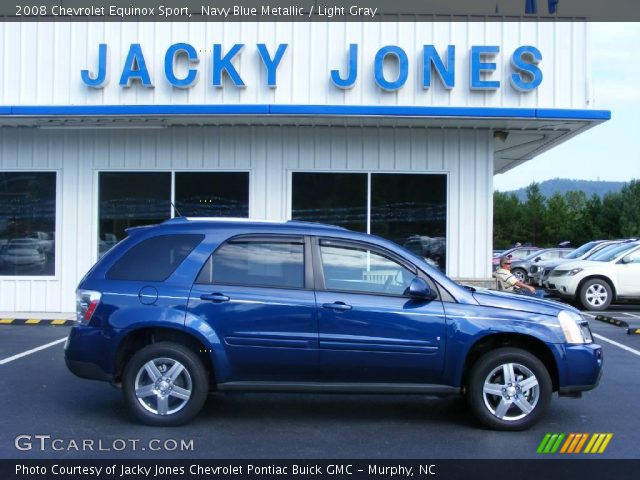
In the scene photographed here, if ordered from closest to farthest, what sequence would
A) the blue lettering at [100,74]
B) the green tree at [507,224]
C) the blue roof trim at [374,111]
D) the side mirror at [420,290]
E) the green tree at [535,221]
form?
the side mirror at [420,290], the blue roof trim at [374,111], the blue lettering at [100,74], the green tree at [535,221], the green tree at [507,224]

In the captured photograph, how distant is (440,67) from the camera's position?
1304cm

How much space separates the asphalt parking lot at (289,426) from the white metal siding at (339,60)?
19.7ft

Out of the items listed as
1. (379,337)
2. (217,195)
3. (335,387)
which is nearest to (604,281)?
(217,195)

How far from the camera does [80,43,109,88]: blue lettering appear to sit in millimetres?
13242

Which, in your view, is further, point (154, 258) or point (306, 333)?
point (154, 258)

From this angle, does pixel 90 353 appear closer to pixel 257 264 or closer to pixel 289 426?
pixel 257 264

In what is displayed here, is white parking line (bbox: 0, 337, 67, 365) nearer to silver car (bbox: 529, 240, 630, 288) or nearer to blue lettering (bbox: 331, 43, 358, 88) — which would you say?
blue lettering (bbox: 331, 43, 358, 88)

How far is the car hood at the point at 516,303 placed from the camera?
6.59 m

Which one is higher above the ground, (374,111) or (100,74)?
(100,74)

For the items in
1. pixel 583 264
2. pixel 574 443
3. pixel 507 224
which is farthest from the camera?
pixel 507 224

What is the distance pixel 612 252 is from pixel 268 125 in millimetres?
8976

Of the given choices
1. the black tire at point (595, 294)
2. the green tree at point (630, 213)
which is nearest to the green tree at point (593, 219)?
the green tree at point (630, 213)

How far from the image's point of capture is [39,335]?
11719 millimetres

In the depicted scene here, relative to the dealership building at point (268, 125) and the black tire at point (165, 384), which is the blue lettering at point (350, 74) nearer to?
the dealership building at point (268, 125)
